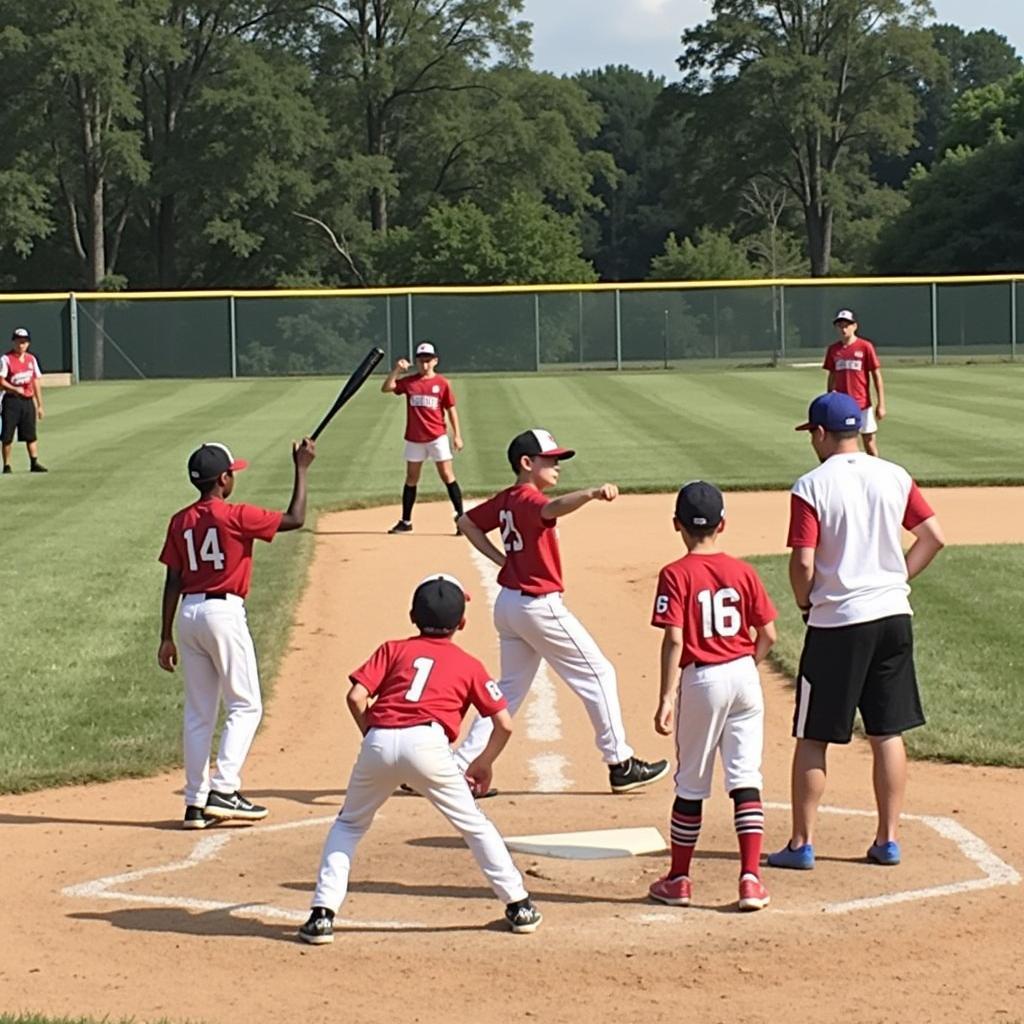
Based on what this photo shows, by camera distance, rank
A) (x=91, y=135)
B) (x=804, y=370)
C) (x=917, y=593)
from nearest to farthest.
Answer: (x=917, y=593) → (x=804, y=370) → (x=91, y=135)

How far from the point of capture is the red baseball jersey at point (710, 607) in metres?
6.91

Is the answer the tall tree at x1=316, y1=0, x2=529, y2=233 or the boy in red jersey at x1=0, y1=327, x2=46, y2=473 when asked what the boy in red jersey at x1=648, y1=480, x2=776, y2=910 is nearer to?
the boy in red jersey at x1=0, y1=327, x2=46, y2=473

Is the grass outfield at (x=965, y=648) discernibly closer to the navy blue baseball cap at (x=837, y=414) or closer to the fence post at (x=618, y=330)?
the navy blue baseball cap at (x=837, y=414)

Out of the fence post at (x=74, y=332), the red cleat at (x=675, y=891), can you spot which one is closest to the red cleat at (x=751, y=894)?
the red cleat at (x=675, y=891)

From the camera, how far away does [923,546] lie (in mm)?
7543

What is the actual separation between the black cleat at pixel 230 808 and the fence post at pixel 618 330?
40650mm

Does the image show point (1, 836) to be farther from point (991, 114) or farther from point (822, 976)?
point (991, 114)

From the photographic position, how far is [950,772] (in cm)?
928

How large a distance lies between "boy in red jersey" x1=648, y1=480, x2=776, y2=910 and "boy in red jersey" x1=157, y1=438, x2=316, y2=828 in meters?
2.16

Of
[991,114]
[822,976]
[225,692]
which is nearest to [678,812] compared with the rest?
[822,976]

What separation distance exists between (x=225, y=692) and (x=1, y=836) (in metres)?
1.23

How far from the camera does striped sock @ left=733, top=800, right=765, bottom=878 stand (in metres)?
6.97

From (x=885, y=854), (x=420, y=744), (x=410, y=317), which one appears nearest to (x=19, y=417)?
(x=885, y=854)

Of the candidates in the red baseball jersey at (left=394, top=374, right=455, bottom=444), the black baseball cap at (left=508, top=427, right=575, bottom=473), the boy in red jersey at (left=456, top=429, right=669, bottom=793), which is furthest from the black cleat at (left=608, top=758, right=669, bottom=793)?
the red baseball jersey at (left=394, top=374, right=455, bottom=444)
